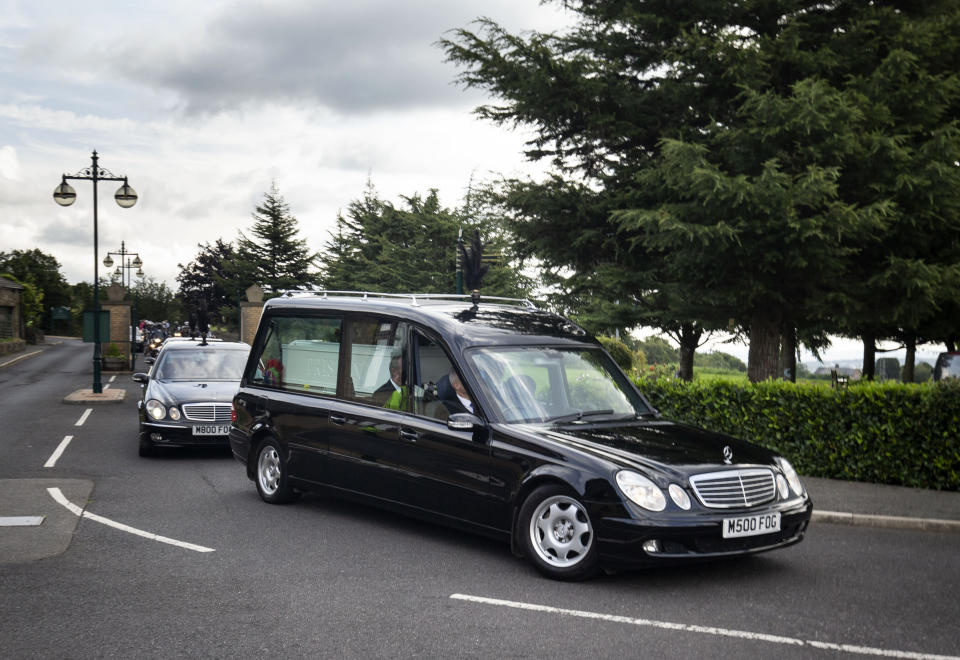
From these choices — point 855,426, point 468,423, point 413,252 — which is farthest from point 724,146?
point 413,252

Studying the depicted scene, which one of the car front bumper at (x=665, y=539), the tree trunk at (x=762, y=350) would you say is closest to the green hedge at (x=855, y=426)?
the car front bumper at (x=665, y=539)

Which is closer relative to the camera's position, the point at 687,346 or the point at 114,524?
the point at 114,524

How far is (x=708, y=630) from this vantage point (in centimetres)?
519

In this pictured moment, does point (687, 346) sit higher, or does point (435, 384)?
point (435, 384)

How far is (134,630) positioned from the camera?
508 centimetres

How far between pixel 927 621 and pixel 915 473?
5.50 m

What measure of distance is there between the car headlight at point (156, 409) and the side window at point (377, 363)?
16.5 ft

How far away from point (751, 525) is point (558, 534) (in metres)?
1.27

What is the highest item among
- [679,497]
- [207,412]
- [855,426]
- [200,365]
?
[200,365]

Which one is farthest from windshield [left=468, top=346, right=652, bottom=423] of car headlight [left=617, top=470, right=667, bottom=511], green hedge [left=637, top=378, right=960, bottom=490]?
green hedge [left=637, top=378, right=960, bottom=490]

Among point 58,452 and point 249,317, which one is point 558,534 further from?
point 249,317

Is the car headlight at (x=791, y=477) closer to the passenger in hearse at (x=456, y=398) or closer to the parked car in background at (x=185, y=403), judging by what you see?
the passenger in hearse at (x=456, y=398)

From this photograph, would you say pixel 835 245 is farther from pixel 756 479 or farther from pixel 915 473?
pixel 756 479

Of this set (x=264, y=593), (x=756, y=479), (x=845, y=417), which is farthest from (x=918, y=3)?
(x=264, y=593)
